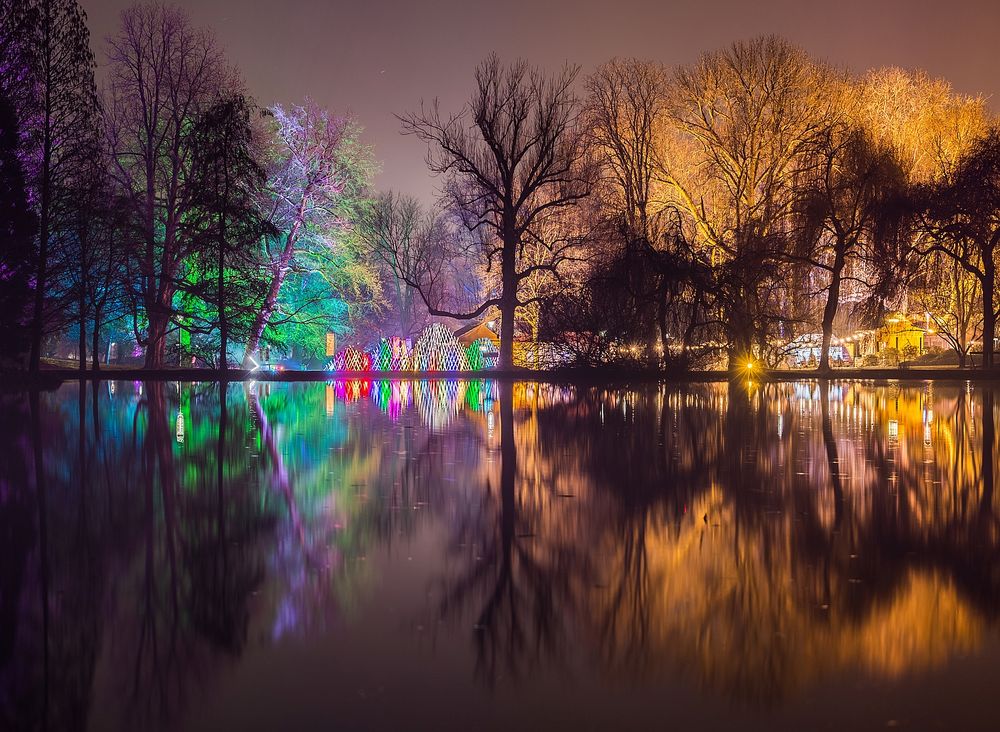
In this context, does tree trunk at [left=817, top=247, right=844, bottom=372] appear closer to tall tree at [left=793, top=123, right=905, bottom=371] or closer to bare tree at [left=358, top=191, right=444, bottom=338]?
tall tree at [left=793, top=123, right=905, bottom=371]

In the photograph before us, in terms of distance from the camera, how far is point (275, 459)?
9031 millimetres

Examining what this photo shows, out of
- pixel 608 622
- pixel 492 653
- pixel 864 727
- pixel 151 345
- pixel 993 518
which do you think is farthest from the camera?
pixel 151 345

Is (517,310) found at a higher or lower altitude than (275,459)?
higher

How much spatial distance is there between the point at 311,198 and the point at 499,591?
40.9m

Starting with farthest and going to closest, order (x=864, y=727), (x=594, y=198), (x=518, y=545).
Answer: (x=594, y=198)
(x=518, y=545)
(x=864, y=727)

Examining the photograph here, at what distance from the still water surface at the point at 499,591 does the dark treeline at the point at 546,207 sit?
19373 millimetres

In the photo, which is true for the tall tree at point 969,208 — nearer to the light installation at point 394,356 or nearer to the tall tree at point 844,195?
the tall tree at point 844,195

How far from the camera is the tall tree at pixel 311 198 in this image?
43125 millimetres

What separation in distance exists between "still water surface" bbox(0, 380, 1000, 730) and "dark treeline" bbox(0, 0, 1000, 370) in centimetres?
1937

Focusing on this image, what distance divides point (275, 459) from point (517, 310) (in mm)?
37916

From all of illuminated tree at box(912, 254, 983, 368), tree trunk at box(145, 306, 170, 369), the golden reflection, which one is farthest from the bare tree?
the golden reflection

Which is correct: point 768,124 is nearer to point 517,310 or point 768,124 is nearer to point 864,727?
point 517,310

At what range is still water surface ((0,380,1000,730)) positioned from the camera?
2.85m

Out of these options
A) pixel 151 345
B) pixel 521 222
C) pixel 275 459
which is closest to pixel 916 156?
pixel 521 222
